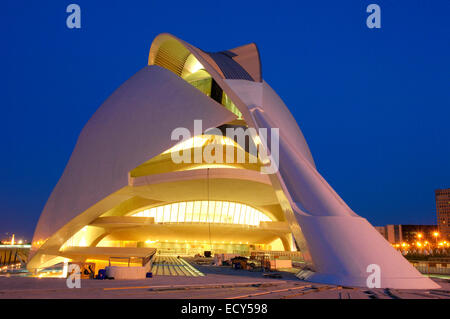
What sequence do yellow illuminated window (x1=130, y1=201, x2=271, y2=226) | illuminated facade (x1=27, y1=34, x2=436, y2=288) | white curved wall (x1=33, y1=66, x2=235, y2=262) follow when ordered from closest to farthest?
illuminated facade (x1=27, y1=34, x2=436, y2=288) < white curved wall (x1=33, y1=66, x2=235, y2=262) < yellow illuminated window (x1=130, y1=201, x2=271, y2=226)

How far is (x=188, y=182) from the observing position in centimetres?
2364

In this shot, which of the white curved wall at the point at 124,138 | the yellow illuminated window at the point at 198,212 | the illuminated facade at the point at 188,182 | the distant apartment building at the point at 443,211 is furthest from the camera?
the distant apartment building at the point at 443,211

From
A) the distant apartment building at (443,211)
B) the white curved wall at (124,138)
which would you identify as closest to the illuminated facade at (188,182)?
the white curved wall at (124,138)

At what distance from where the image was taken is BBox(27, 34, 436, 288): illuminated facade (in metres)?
11.7

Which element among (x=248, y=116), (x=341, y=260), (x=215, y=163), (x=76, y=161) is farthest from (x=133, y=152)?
(x=341, y=260)

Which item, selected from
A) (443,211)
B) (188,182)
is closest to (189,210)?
(188,182)

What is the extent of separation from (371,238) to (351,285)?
1.50 metres

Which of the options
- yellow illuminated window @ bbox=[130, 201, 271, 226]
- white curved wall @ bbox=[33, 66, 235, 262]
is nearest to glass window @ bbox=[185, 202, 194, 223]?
yellow illuminated window @ bbox=[130, 201, 271, 226]

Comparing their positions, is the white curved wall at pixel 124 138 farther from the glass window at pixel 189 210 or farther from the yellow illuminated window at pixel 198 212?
the glass window at pixel 189 210

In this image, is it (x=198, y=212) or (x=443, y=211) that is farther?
(x=443, y=211)

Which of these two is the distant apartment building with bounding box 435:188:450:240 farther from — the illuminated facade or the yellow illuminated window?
the yellow illuminated window

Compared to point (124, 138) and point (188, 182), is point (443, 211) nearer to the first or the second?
point (188, 182)

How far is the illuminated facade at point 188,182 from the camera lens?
11.7m
